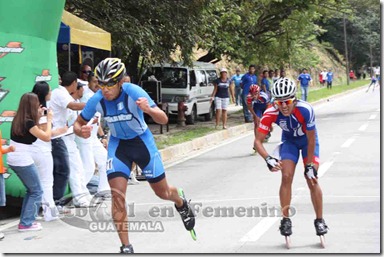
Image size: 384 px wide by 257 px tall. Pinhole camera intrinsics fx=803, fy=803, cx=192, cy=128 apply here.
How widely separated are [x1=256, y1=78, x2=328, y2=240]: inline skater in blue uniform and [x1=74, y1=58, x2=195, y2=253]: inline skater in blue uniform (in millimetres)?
1138

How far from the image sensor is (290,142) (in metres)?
8.31

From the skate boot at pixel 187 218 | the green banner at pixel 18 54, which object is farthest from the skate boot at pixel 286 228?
the green banner at pixel 18 54

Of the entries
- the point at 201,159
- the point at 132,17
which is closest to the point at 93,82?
the point at 201,159

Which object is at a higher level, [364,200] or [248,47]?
[248,47]

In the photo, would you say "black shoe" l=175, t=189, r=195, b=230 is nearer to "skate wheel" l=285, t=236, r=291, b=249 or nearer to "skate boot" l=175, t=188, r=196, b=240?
"skate boot" l=175, t=188, r=196, b=240

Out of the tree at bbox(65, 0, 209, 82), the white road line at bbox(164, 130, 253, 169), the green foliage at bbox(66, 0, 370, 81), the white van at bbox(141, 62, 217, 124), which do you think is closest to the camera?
the white road line at bbox(164, 130, 253, 169)

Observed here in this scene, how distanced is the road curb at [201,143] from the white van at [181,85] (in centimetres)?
178

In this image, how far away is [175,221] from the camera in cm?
977

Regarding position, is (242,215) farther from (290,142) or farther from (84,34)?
(84,34)

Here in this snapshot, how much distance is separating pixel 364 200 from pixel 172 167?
591 cm

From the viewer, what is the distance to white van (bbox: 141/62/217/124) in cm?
2553

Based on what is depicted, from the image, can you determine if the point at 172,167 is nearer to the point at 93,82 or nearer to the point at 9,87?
the point at 93,82

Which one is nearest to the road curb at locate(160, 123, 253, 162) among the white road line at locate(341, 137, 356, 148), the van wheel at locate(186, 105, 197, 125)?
the van wheel at locate(186, 105, 197, 125)

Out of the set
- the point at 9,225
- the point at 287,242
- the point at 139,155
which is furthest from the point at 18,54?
the point at 287,242
